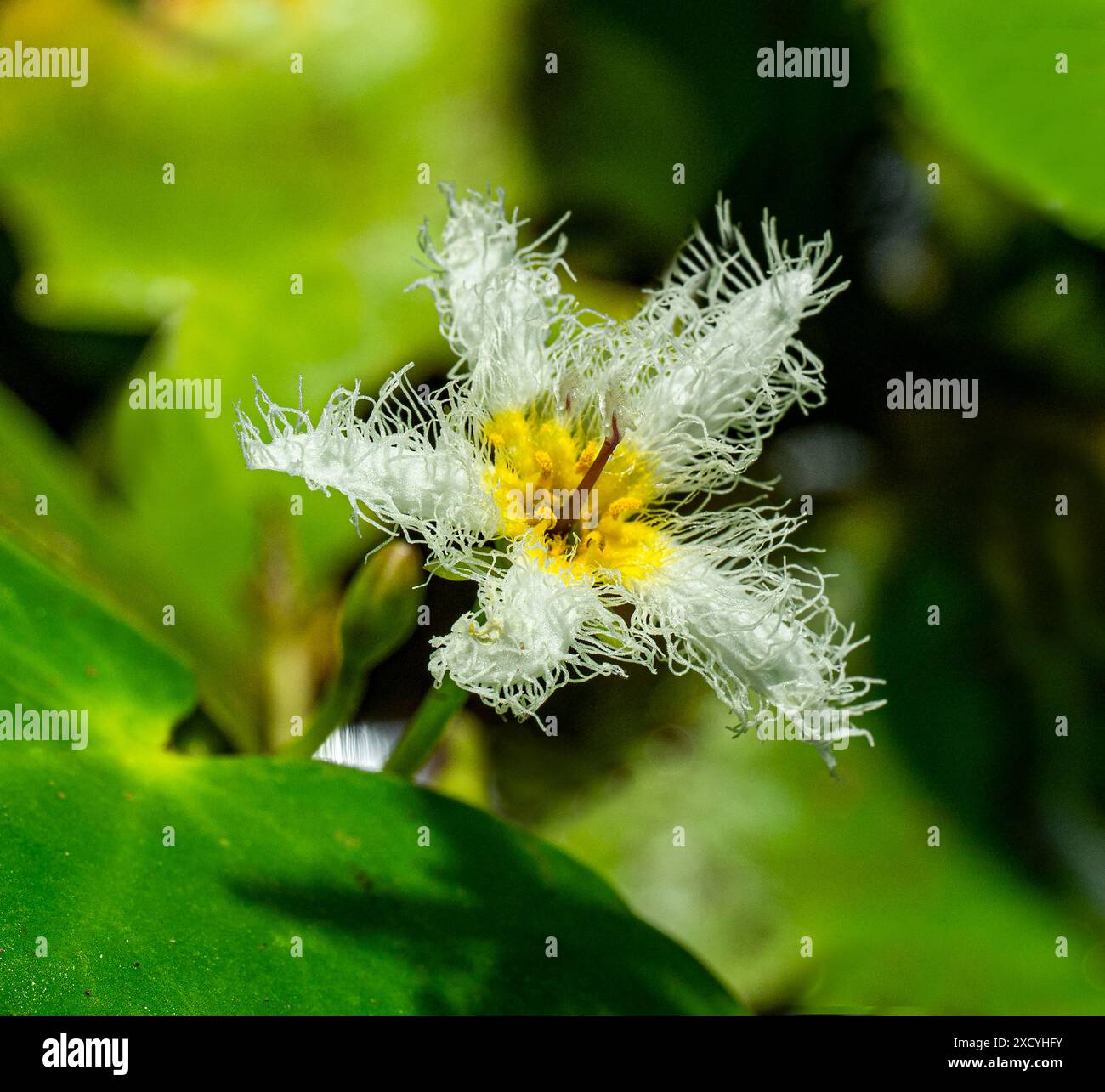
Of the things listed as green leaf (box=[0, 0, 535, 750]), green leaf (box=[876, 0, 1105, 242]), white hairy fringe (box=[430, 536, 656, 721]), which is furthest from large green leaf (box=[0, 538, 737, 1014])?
green leaf (box=[876, 0, 1105, 242])

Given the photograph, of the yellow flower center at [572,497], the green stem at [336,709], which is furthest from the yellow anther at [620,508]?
the green stem at [336,709]

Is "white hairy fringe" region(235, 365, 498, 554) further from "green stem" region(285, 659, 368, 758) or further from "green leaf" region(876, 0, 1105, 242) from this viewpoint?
"green leaf" region(876, 0, 1105, 242)

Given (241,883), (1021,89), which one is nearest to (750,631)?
(241,883)

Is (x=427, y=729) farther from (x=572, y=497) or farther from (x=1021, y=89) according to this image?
(x=1021, y=89)

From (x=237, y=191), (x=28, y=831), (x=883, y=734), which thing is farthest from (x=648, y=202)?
(x=28, y=831)

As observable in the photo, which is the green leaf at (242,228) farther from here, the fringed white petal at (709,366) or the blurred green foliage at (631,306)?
the fringed white petal at (709,366)

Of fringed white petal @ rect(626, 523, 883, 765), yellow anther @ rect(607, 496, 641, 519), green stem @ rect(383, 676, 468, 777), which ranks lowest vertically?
green stem @ rect(383, 676, 468, 777)
